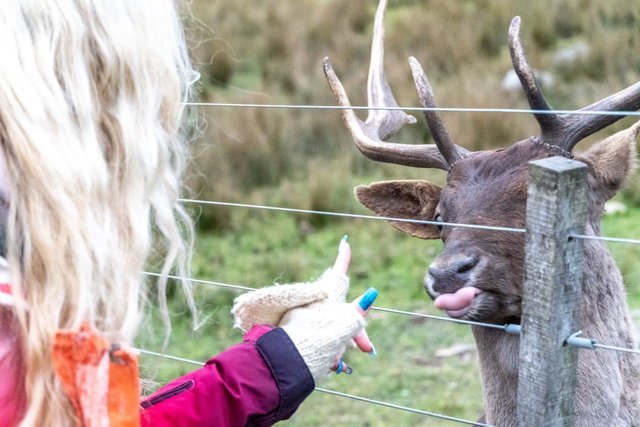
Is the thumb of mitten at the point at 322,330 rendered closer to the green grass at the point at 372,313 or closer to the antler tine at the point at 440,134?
the antler tine at the point at 440,134

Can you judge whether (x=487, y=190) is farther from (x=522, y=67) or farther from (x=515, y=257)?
(x=522, y=67)

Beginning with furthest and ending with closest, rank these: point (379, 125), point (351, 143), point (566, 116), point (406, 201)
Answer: point (351, 143), point (379, 125), point (406, 201), point (566, 116)

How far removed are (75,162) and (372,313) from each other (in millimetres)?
4310

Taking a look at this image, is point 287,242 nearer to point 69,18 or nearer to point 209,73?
point 209,73

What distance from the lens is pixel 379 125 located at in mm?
3520

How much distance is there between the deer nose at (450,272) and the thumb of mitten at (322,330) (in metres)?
0.72

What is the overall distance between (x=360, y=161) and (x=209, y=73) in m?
2.90

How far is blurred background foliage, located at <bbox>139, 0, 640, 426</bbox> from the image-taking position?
512cm

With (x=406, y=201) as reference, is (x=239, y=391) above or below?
above

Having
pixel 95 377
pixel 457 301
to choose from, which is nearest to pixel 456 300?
pixel 457 301

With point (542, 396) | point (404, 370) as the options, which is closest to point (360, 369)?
point (404, 370)

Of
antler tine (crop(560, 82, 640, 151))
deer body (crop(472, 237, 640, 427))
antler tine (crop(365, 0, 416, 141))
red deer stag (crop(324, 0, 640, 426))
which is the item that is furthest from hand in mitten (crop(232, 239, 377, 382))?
antler tine (crop(365, 0, 416, 141))

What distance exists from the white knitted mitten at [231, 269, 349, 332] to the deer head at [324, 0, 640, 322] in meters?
0.62

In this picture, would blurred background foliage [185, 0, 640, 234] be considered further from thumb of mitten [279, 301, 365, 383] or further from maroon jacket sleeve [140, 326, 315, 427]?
maroon jacket sleeve [140, 326, 315, 427]
